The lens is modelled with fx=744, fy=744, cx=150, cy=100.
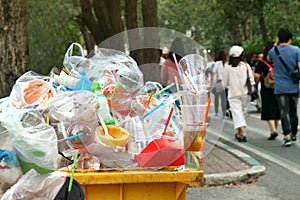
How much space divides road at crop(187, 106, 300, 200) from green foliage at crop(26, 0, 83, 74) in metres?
11.2

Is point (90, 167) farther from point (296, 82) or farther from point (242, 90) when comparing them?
point (242, 90)

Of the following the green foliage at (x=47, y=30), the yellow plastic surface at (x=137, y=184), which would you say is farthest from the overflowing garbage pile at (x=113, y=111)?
the green foliage at (x=47, y=30)

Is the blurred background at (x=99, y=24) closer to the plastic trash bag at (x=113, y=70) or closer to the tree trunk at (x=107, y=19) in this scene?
the tree trunk at (x=107, y=19)

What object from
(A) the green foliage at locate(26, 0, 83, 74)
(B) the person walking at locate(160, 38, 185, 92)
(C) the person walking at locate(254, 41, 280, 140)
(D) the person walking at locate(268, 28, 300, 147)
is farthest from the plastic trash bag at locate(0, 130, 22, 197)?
(A) the green foliage at locate(26, 0, 83, 74)

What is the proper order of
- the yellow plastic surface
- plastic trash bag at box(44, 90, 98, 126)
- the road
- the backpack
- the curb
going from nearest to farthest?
1. the yellow plastic surface
2. plastic trash bag at box(44, 90, 98, 126)
3. the road
4. the curb
5. the backpack

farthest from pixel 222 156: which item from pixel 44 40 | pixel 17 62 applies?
pixel 44 40

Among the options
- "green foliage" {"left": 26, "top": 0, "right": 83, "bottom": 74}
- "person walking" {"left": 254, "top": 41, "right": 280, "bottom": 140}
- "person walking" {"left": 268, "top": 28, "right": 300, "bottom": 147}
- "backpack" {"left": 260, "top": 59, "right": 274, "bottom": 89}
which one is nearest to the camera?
"person walking" {"left": 268, "top": 28, "right": 300, "bottom": 147}

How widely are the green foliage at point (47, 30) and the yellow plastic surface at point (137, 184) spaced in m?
18.7

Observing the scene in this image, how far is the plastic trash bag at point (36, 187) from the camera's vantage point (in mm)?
3572

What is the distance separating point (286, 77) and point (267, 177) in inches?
104

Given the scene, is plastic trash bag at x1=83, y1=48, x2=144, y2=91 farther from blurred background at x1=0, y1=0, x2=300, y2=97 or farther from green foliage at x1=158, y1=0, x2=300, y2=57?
green foliage at x1=158, y1=0, x2=300, y2=57

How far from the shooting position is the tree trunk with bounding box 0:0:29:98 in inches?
382

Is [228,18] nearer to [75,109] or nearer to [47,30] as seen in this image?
[47,30]

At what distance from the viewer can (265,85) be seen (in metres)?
13.5
